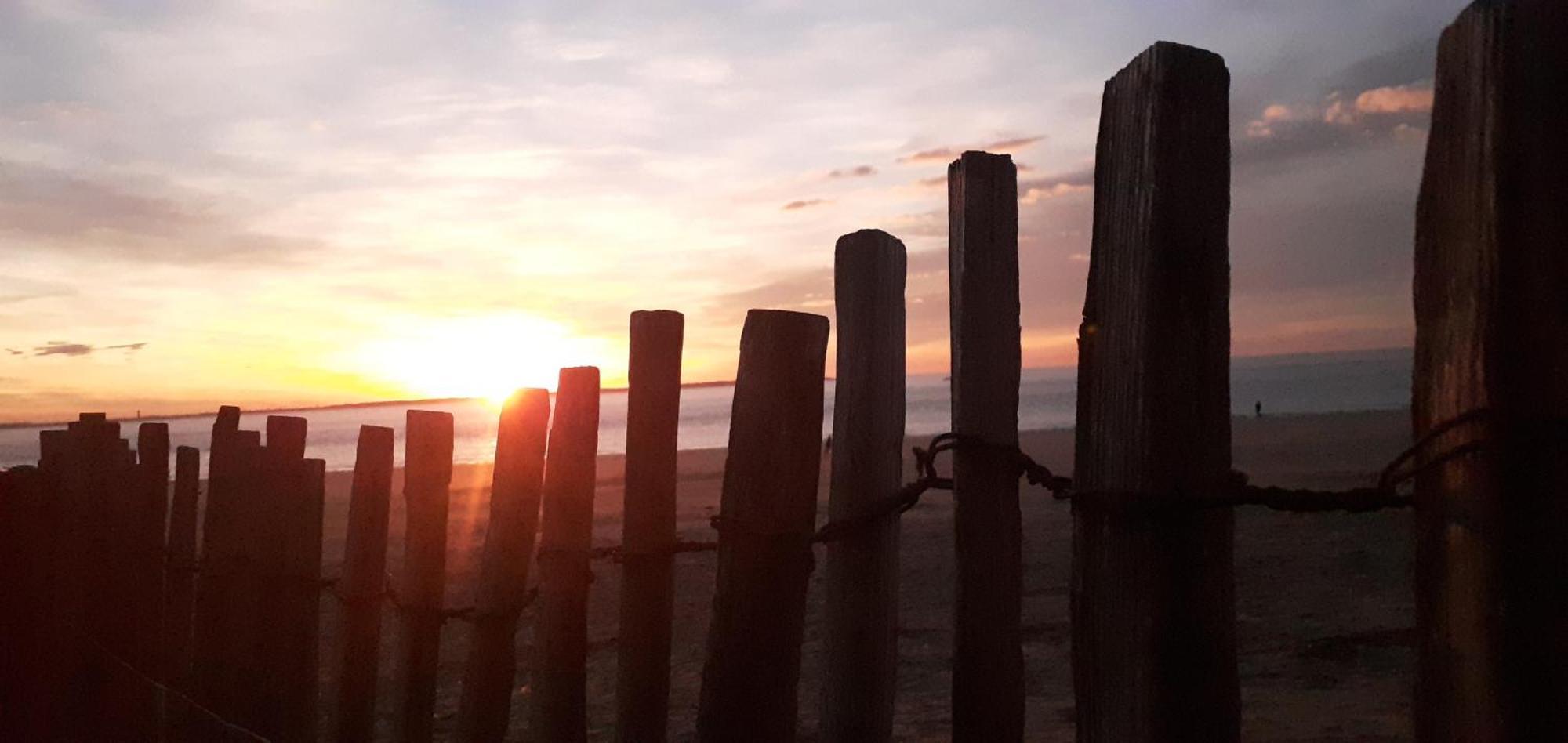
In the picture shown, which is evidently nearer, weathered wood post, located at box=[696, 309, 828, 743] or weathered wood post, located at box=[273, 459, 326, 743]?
weathered wood post, located at box=[696, 309, 828, 743]

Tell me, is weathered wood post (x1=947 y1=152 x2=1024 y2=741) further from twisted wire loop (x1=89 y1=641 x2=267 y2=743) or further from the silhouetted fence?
twisted wire loop (x1=89 y1=641 x2=267 y2=743)

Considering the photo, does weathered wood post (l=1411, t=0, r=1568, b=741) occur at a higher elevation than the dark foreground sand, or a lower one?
higher

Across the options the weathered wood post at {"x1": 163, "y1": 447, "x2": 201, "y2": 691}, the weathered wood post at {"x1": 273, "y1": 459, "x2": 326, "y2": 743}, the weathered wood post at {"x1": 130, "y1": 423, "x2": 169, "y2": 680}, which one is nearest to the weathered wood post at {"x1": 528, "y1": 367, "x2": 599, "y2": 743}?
the weathered wood post at {"x1": 273, "y1": 459, "x2": 326, "y2": 743}

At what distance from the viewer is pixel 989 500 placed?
7.34 ft

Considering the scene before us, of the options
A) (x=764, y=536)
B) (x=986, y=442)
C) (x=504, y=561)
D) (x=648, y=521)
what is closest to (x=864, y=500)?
(x=764, y=536)

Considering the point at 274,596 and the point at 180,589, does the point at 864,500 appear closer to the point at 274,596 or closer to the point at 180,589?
the point at 274,596

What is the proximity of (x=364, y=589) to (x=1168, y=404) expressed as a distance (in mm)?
3368

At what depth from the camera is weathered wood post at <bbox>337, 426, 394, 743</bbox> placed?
4.04m

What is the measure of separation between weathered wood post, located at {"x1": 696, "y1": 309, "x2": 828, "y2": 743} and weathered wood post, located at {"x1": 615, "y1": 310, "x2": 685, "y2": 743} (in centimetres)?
46

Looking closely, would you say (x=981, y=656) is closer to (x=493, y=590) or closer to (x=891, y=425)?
(x=891, y=425)

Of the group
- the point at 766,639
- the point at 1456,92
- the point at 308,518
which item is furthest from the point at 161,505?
the point at 1456,92

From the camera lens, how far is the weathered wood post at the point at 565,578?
3.14 m

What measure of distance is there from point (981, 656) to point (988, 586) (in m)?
0.15

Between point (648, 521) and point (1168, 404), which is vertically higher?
point (1168, 404)
